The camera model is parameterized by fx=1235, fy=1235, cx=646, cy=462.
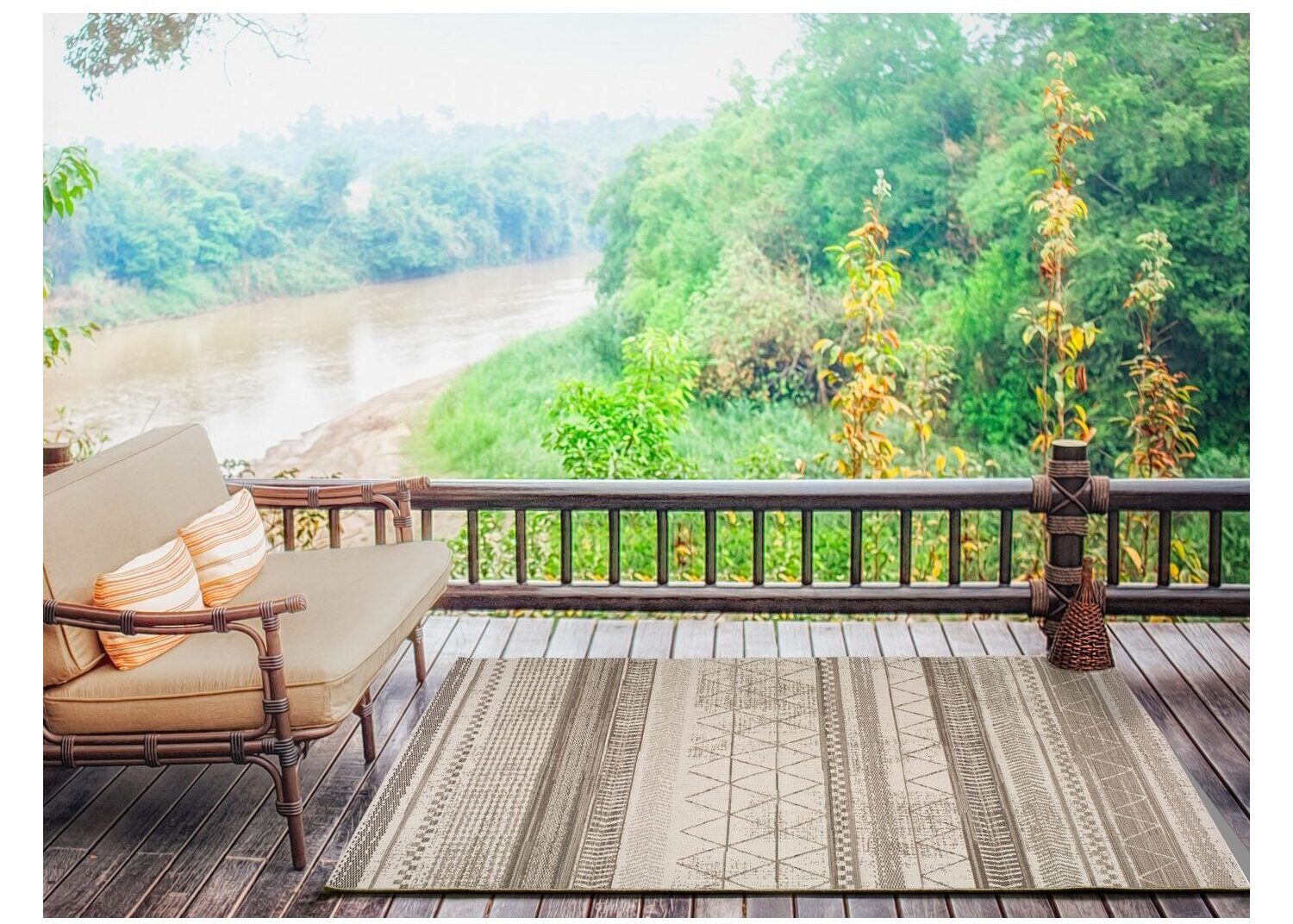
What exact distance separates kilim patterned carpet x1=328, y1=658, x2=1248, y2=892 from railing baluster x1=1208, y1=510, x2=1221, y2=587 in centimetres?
59

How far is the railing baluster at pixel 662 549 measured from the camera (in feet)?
13.0

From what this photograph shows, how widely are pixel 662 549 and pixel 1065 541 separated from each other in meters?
1.25

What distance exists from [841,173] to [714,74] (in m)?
0.85

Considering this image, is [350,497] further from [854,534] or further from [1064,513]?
[1064,513]

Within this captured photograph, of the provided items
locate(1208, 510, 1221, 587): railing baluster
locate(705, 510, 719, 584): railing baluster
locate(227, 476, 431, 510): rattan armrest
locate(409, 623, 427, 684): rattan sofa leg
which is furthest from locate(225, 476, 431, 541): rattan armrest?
locate(1208, 510, 1221, 587): railing baluster

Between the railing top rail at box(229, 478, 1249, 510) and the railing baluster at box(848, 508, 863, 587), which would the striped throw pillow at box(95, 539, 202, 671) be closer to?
the railing top rail at box(229, 478, 1249, 510)

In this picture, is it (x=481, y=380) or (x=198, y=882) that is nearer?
(x=198, y=882)

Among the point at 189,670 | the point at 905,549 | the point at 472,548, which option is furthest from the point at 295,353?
the point at 189,670

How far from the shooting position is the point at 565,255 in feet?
22.2

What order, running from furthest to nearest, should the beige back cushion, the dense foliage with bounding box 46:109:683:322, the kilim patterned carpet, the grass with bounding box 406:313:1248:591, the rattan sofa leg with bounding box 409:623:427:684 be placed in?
the dense foliage with bounding box 46:109:683:322 < the grass with bounding box 406:313:1248:591 < the rattan sofa leg with bounding box 409:623:427:684 < the beige back cushion < the kilim patterned carpet

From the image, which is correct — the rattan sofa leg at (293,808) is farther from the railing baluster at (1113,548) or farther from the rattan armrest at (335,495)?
the railing baluster at (1113,548)

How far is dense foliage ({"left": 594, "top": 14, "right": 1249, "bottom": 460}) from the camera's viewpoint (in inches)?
243

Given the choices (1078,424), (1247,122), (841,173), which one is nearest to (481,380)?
(841,173)
